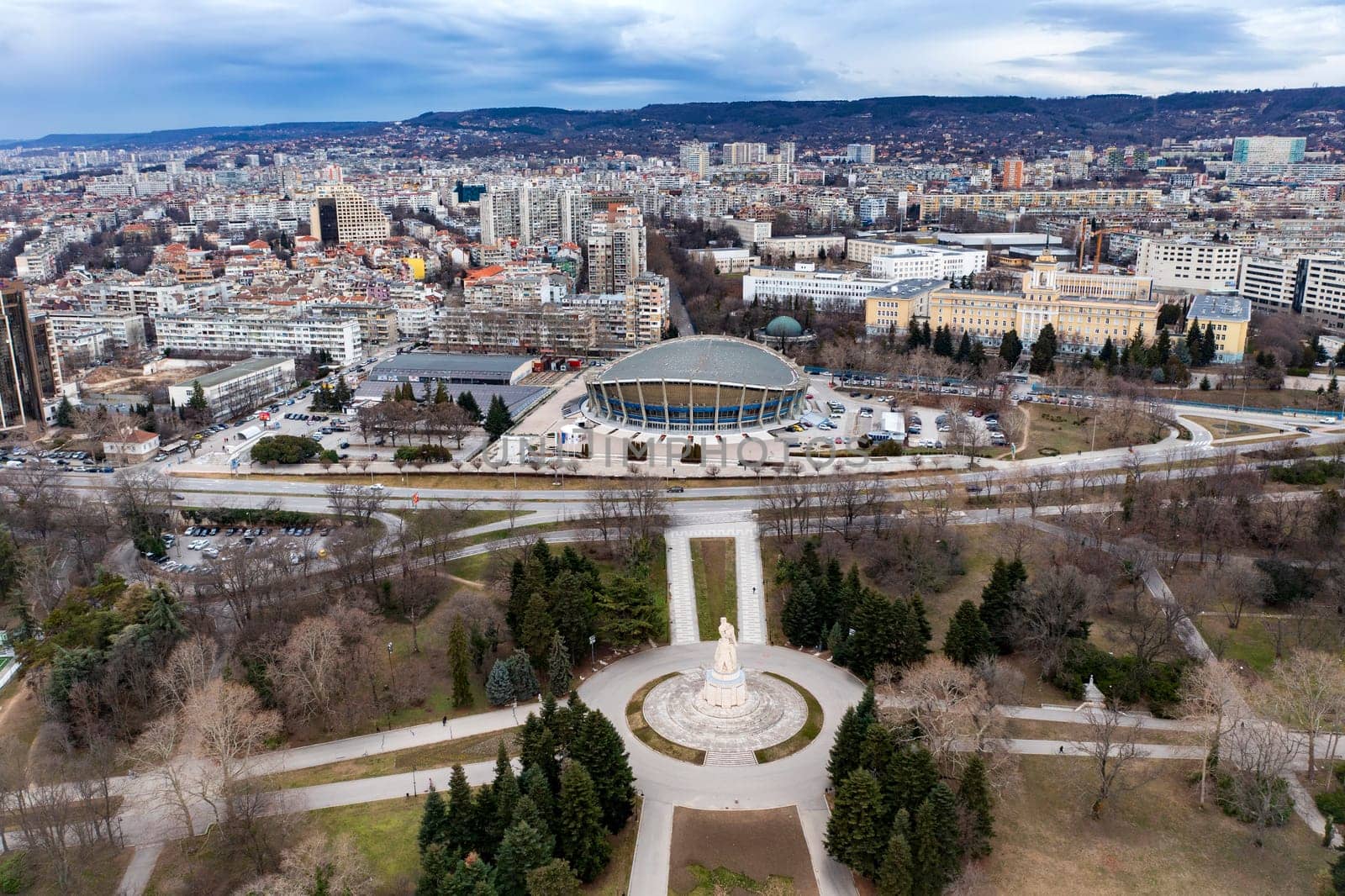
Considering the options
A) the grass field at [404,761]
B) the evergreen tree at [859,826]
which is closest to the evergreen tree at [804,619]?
the evergreen tree at [859,826]

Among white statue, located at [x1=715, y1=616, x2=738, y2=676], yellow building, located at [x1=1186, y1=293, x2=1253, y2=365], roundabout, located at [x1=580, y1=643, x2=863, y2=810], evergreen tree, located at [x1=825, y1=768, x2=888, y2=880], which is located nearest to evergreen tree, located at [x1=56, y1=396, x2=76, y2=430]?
roundabout, located at [x1=580, y1=643, x2=863, y2=810]

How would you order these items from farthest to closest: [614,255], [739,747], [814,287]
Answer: [614,255] < [814,287] < [739,747]

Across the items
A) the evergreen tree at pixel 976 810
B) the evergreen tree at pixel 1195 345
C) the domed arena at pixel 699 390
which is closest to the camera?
the evergreen tree at pixel 976 810

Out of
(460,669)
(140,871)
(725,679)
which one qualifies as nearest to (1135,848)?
(725,679)

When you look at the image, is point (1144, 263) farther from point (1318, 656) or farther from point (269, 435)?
point (269, 435)

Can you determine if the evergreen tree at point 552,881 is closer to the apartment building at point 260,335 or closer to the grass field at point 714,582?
the grass field at point 714,582

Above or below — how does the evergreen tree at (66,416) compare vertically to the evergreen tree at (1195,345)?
below

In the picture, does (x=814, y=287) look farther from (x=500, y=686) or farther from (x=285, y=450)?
(x=500, y=686)

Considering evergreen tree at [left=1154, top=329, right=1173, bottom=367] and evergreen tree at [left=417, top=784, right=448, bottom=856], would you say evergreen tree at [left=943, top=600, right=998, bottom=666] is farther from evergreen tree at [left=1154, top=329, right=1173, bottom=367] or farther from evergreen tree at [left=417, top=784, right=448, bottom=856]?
evergreen tree at [left=1154, top=329, right=1173, bottom=367]
